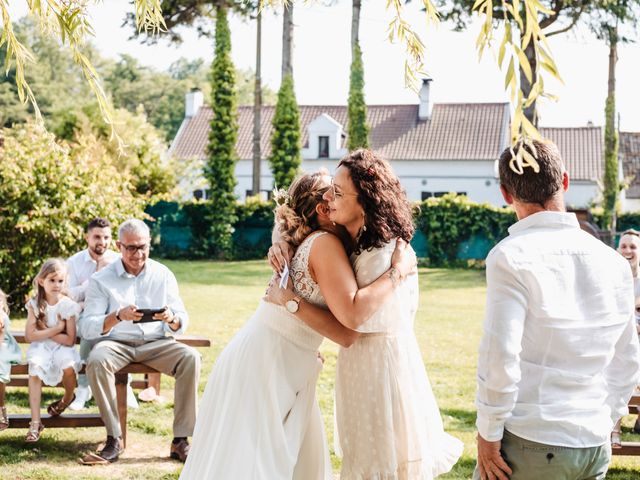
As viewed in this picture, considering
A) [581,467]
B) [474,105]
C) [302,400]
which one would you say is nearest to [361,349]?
Result: [302,400]

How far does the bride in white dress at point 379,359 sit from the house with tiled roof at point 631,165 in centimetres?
4237

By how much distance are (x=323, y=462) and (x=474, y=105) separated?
4084 cm

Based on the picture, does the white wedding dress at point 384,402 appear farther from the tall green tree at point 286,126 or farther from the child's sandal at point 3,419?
the tall green tree at point 286,126

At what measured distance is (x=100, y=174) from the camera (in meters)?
13.4

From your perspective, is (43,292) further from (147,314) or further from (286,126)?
(286,126)

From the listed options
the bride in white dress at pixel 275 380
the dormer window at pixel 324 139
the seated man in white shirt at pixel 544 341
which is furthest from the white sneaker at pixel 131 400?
the dormer window at pixel 324 139

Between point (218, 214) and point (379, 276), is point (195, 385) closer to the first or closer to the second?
point (379, 276)

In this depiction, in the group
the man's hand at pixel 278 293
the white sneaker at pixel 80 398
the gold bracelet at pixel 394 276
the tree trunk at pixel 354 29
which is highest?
the tree trunk at pixel 354 29

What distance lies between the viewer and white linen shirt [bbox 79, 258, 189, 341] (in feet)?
21.3

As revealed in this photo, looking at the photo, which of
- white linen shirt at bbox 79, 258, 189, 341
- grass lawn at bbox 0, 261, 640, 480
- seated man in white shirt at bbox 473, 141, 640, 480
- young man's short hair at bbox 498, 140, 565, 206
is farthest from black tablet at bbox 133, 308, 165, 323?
young man's short hair at bbox 498, 140, 565, 206

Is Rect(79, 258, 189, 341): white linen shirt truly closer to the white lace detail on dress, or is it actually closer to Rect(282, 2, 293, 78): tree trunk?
the white lace detail on dress

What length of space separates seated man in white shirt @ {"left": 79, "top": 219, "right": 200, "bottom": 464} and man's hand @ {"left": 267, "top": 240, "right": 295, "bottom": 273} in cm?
248

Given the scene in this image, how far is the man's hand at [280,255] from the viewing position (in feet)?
12.5

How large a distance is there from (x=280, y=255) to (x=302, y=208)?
0.85 feet
